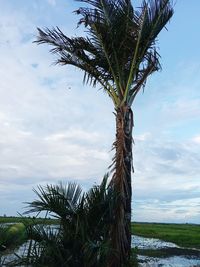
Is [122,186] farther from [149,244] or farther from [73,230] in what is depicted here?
[149,244]

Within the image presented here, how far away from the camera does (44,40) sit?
12.5 metres

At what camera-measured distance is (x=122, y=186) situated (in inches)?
430

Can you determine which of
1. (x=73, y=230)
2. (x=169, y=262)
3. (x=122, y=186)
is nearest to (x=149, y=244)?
(x=169, y=262)

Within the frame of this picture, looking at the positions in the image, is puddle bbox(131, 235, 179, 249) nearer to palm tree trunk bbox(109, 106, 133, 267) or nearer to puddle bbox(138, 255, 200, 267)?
puddle bbox(138, 255, 200, 267)

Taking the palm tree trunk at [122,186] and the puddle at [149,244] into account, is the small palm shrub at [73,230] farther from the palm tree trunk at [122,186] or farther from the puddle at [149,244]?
the puddle at [149,244]

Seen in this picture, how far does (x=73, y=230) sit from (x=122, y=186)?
7.01ft

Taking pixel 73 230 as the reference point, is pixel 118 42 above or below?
above

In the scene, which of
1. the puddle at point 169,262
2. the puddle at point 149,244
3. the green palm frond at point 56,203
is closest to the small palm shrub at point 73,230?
the green palm frond at point 56,203

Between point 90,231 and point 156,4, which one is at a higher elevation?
point 156,4

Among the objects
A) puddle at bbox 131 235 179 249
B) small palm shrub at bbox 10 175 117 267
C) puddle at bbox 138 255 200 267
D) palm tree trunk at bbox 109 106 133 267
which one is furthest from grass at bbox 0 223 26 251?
puddle at bbox 131 235 179 249

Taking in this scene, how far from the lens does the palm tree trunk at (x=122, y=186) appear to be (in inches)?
422

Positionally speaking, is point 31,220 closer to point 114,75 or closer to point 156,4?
point 114,75

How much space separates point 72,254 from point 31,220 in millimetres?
1079

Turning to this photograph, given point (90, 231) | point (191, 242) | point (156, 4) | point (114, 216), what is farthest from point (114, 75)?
point (191, 242)
